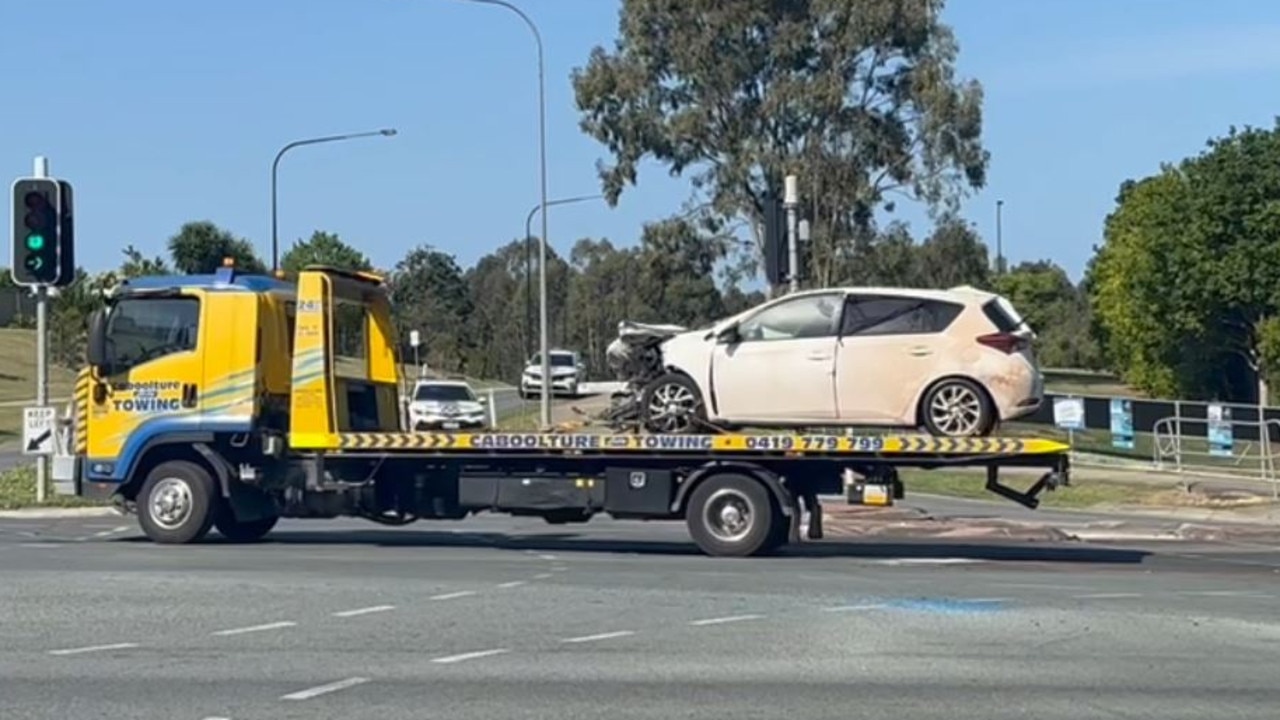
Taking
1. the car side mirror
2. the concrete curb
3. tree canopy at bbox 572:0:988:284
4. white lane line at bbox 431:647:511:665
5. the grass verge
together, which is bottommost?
white lane line at bbox 431:647:511:665

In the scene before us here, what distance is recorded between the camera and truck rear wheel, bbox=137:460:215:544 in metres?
18.5

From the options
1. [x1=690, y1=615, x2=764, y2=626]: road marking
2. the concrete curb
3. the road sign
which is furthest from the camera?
the concrete curb

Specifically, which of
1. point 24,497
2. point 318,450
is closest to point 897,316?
point 318,450

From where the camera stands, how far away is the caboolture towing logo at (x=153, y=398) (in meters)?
18.6

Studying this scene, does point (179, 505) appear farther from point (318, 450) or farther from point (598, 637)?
point (598, 637)

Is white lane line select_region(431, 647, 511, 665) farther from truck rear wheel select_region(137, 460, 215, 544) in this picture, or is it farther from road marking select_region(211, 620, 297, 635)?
truck rear wheel select_region(137, 460, 215, 544)

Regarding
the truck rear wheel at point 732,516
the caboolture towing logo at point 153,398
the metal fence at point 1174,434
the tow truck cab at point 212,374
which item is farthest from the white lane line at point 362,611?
the metal fence at point 1174,434

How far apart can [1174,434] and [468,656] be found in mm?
23909

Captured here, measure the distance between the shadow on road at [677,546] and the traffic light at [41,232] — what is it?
17.3 feet

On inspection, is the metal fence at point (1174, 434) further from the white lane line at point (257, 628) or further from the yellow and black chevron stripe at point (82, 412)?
the white lane line at point (257, 628)

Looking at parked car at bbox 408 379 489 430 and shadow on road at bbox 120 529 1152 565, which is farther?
parked car at bbox 408 379 489 430

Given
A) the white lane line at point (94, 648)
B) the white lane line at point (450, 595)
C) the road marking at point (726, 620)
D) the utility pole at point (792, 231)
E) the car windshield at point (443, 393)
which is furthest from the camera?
the car windshield at point (443, 393)

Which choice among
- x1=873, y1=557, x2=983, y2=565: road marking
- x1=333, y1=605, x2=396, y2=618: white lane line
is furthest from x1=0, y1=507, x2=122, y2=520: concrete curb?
x1=333, y1=605, x2=396, y2=618: white lane line

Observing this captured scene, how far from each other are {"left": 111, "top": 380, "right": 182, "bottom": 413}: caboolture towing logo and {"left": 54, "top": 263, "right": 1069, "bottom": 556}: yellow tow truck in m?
0.01
